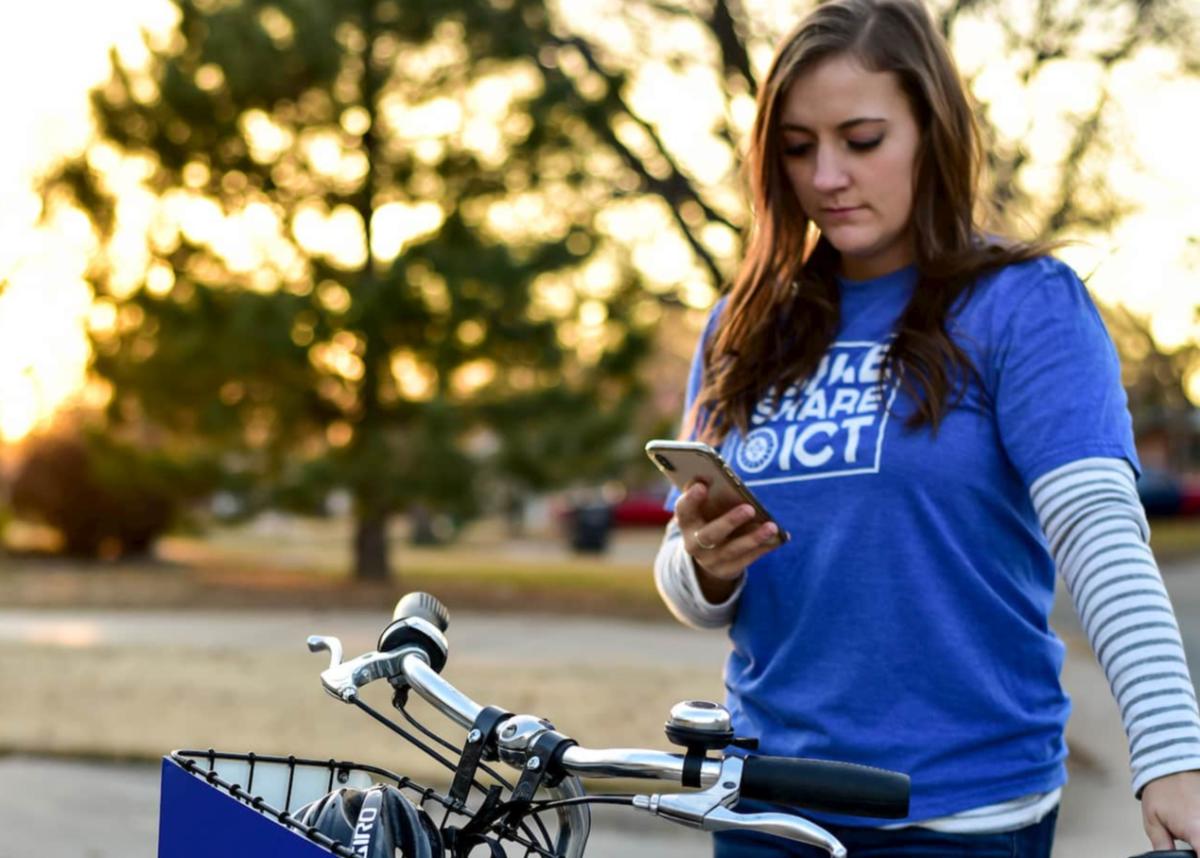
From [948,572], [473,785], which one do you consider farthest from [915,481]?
[473,785]

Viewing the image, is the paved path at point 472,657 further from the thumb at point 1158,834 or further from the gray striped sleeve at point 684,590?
the thumb at point 1158,834

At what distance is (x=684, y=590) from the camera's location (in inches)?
86.1

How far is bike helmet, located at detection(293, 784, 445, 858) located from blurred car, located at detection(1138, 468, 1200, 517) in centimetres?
4379

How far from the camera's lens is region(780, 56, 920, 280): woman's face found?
2029mm

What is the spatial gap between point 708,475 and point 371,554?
18.2 metres

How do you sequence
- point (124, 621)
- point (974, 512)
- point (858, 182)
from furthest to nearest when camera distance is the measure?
point (124, 621) < point (858, 182) < point (974, 512)

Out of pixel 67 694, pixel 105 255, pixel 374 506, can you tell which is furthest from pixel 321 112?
pixel 67 694

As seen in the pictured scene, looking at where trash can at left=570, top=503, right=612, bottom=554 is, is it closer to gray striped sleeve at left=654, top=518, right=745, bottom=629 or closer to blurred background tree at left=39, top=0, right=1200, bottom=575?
blurred background tree at left=39, top=0, right=1200, bottom=575

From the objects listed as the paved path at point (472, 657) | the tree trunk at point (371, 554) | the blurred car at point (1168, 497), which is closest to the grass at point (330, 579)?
the tree trunk at point (371, 554)

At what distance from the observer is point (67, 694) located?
33.2 ft

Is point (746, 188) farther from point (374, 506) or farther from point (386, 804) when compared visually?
point (374, 506)

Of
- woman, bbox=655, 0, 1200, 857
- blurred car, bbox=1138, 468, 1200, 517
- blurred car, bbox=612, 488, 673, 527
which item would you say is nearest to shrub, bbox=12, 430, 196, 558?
blurred car, bbox=612, 488, 673, 527

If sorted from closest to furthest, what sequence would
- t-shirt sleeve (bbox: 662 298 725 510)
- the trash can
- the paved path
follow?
t-shirt sleeve (bbox: 662 298 725 510) → the paved path → the trash can

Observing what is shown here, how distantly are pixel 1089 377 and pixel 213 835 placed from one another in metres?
1.16
